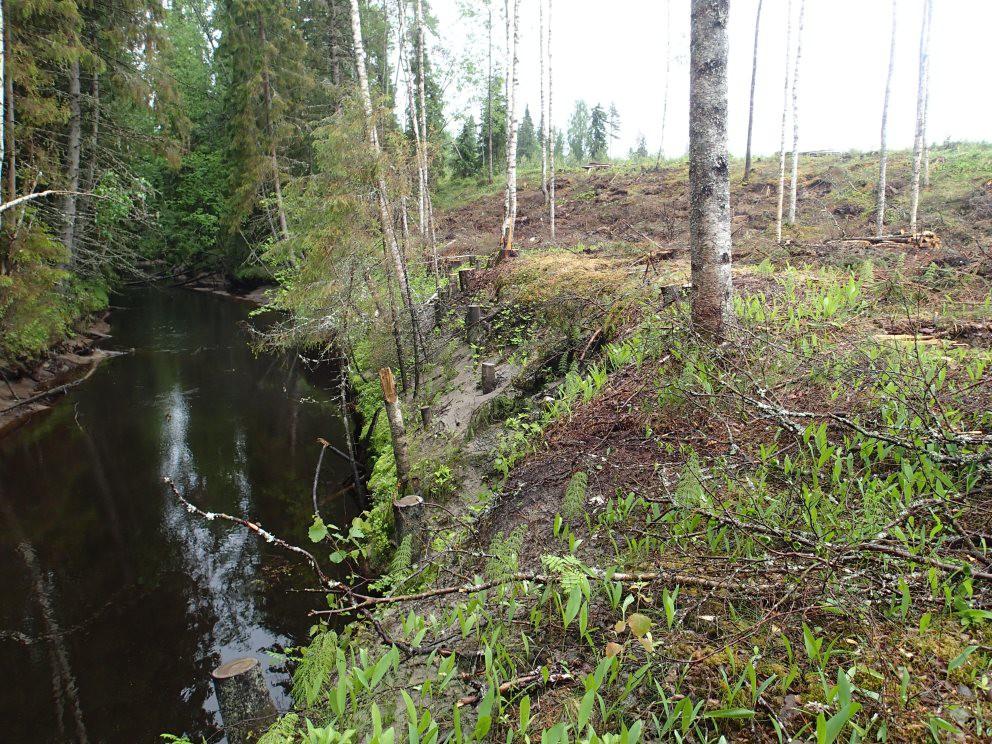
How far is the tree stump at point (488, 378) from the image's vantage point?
784 cm

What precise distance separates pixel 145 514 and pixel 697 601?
8.55 metres

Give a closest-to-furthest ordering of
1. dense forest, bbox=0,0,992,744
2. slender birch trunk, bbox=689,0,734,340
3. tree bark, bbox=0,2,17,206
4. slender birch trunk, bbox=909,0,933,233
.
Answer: dense forest, bbox=0,0,992,744
slender birch trunk, bbox=689,0,734,340
tree bark, bbox=0,2,17,206
slender birch trunk, bbox=909,0,933,233

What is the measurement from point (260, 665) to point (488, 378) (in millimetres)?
4425

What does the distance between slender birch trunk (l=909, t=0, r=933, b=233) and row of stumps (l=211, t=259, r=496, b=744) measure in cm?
1187

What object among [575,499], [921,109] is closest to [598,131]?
[921,109]

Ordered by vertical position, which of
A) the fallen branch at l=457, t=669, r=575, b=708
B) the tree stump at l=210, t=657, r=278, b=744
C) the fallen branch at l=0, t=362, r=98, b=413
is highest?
the fallen branch at l=457, t=669, r=575, b=708

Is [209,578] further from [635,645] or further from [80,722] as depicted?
[635,645]

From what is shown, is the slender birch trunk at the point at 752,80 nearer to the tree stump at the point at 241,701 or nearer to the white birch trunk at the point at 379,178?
the white birch trunk at the point at 379,178

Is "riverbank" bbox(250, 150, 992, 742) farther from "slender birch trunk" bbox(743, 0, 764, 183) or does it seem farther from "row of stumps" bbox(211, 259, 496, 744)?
"slender birch trunk" bbox(743, 0, 764, 183)

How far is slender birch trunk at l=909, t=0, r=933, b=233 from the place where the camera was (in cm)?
1355

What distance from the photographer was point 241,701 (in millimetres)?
3600

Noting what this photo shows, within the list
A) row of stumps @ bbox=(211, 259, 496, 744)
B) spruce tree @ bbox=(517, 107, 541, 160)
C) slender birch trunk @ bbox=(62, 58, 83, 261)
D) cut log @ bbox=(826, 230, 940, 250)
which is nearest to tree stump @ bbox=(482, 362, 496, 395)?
row of stumps @ bbox=(211, 259, 496, 744)

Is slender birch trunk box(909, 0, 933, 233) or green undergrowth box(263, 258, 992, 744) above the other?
slender birch trunk box(909, 0, 933, 233)

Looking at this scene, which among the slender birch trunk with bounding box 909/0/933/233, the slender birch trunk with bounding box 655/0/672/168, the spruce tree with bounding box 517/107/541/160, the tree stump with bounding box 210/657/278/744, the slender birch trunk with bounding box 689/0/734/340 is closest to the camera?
the tree stump with bounding box 210/657/278/744
